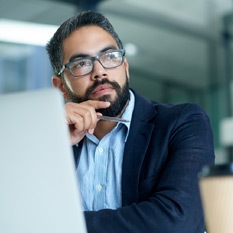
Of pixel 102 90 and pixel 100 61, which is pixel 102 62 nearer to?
pixel 100 61

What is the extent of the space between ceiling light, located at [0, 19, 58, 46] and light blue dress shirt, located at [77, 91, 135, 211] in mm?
A: 3512

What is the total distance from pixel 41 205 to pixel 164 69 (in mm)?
6207

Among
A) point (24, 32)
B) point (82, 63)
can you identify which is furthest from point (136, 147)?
point (24, 32)

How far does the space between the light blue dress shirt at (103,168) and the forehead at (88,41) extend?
0.25m

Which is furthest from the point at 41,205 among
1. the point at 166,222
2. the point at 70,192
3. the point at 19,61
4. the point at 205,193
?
the point at 19,61

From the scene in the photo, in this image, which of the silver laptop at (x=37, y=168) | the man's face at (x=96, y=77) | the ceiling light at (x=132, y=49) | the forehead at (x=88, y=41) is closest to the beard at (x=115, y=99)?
the man's face at (x=96, y=77)

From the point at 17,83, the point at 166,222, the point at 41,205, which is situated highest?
the point at 17,83

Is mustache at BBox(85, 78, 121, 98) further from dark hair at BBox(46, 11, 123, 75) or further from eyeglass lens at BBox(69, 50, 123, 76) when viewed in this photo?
dark hair at BBox(46, 11, 123, 75)

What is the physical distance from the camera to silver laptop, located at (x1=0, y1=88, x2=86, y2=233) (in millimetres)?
842

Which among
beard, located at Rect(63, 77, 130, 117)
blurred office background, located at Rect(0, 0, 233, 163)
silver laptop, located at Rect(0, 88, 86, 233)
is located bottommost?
silver laptop, located at Rect(0, 88, 86, 233)

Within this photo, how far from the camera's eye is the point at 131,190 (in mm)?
1859

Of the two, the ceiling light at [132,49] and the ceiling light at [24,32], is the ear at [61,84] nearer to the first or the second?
the ceiling light at [24,32]

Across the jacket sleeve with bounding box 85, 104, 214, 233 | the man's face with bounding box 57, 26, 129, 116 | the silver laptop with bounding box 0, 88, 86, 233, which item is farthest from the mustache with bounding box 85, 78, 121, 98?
the silver laptop with bounding box 0, 88, 86, 233

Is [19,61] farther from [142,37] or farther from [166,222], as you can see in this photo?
[166,222]
